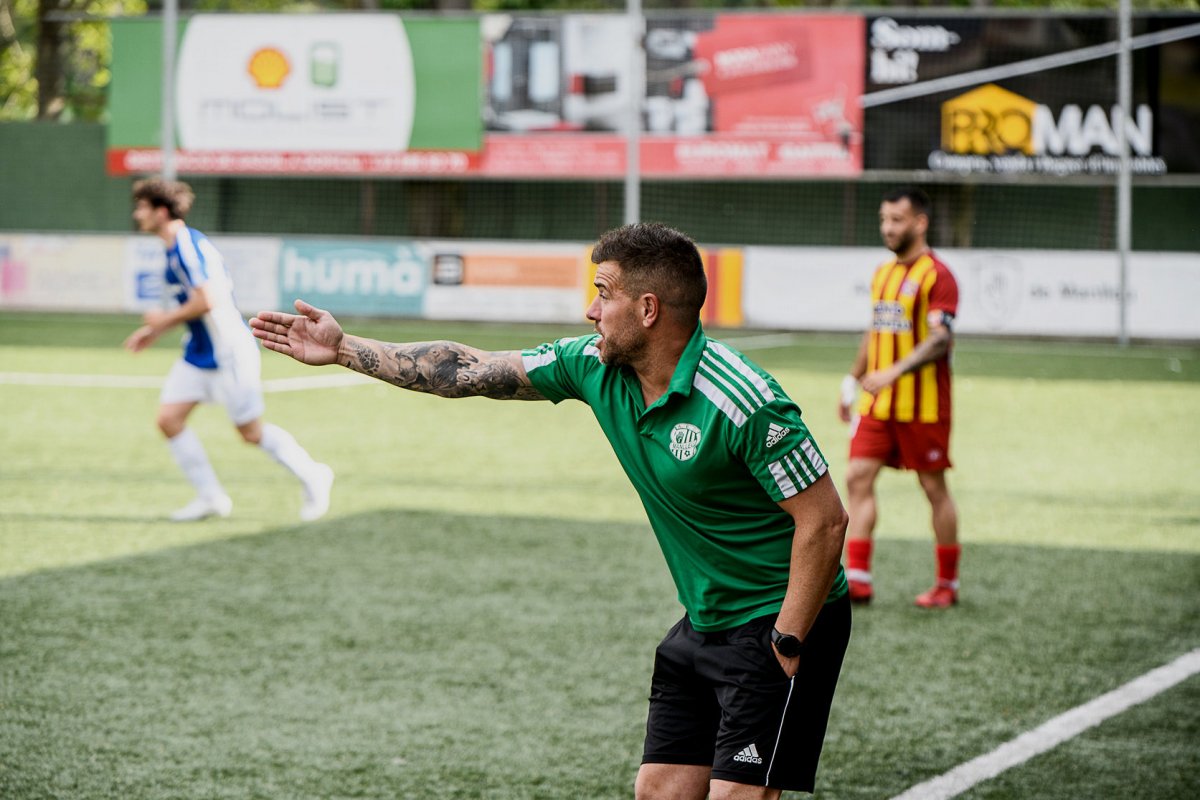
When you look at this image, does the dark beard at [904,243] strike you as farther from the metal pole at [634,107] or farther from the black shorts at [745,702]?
the metal pole at [634,107]

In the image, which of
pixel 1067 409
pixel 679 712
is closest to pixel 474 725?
pixel 679 712

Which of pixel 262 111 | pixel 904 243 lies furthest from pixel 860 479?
pixel 262 111

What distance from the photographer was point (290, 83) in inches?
1156

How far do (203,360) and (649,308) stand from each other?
7.22 metres

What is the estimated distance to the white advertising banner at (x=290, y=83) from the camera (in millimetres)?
29031

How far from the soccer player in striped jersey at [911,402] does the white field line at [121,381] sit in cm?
1083

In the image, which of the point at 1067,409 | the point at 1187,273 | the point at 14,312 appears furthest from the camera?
the point at 14,312

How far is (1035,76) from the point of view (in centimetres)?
2680

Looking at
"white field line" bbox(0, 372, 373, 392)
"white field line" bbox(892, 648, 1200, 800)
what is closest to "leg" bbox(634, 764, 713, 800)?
"white field line" bbox(892, 648, 1200, 800)

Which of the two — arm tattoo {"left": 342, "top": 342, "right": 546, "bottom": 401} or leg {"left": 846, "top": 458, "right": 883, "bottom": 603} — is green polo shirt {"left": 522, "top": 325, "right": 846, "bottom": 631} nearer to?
arm tattoo {"left": 342, "top": 342, "right": 546, "bottom": 401}

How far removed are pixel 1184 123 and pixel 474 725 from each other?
76.3 ft

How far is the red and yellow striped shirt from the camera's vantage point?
27.6ft

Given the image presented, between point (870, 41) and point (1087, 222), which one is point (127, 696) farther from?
point (1087, 222)

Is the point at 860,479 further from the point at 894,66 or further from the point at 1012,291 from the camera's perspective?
the point at 894,66
